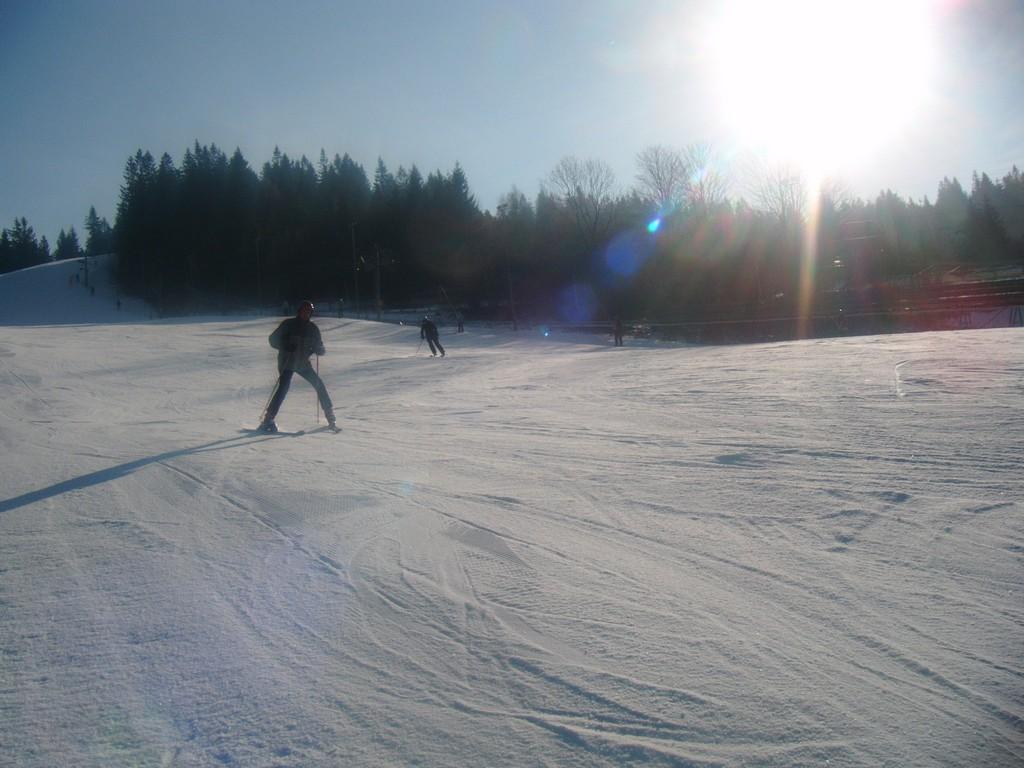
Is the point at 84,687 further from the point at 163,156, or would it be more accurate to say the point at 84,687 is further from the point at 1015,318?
the point at 163,156

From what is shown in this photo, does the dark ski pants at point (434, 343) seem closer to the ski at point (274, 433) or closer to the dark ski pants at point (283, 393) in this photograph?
the dark ski pants at point (283, 393)

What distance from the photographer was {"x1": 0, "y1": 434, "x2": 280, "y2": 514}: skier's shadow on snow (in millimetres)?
5816

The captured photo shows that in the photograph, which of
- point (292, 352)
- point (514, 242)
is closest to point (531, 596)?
point (292, 352)

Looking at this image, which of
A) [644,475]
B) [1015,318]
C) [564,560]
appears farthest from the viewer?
[1015,318]

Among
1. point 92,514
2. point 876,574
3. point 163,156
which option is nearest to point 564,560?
point 876,574

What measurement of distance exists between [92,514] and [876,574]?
5.42m

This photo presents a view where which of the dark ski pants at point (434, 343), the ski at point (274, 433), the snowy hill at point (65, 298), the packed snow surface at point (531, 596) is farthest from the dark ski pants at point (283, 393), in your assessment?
the snowy hill at point (65, 298)

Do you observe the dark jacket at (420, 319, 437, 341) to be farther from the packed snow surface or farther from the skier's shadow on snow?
the packed snow surface

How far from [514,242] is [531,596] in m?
70.0

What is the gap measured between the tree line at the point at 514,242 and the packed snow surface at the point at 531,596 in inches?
1349

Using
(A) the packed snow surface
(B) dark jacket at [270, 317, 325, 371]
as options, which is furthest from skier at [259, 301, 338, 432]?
(A) the packed snow surface

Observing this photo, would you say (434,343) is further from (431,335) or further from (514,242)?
(514,242)

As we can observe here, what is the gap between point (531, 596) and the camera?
3828 mm

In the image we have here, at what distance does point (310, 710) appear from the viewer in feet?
9.23
